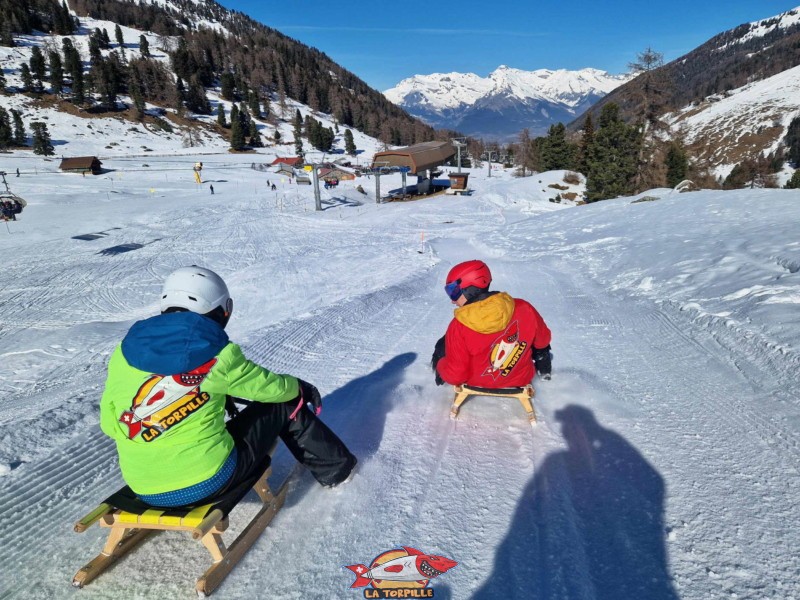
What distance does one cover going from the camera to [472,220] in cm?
2328

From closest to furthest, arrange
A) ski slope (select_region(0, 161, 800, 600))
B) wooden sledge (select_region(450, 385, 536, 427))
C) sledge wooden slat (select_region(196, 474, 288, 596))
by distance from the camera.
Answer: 1. sledge wooden slat (select_region(196, 474, 288, 596))
2. ski slope (select_region(0, 161, 800, 600))
3. wooden sledge (select_region(450, 385, 536, 427))

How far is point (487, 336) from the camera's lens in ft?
11.4

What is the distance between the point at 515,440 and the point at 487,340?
91 cm

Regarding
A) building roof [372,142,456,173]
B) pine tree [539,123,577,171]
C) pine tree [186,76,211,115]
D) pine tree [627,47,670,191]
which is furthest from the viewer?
pine tree [186,76,211,115]

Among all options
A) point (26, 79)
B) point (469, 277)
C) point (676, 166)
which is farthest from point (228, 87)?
point (469, 277)

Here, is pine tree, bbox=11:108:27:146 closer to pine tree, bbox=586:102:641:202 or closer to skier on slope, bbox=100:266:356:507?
pine tree, bbox=586:102:641:202

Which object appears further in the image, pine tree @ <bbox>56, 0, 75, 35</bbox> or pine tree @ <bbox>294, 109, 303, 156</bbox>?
pine tree @ <bbox>56, 0, 75, 35</bbox>

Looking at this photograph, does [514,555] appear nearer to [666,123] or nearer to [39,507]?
[39,507]

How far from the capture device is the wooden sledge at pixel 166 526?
7.26 feet

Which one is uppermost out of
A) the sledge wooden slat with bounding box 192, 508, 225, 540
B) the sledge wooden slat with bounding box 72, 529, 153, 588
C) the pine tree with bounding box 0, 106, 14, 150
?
the pine tree with bounding box 0, 106, 14, 150

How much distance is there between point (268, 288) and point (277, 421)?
8415 mm

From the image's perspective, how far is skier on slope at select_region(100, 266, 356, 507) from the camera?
2092 millimetres

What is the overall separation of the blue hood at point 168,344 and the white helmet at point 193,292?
175 mm

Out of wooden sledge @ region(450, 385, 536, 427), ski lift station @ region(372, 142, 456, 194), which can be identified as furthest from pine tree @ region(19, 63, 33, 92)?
wooden sledge @ region(450, 385, 536, 427)
